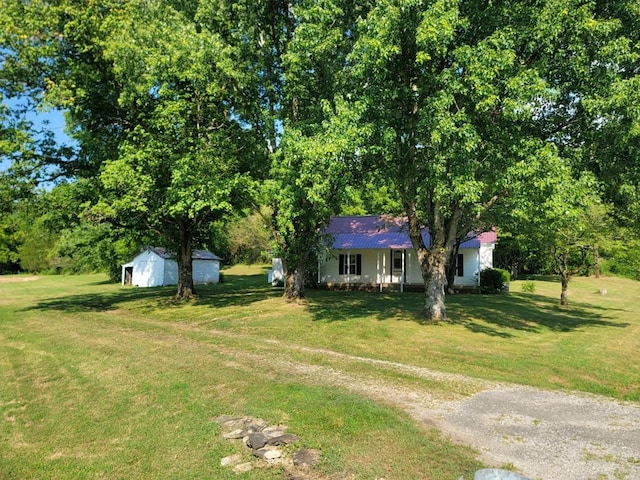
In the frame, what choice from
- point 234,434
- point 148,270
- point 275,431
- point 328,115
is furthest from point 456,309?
point 148,270

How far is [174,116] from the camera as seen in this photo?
17.8m

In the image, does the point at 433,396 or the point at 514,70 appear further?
the point at 514,70

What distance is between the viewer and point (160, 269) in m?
40.0

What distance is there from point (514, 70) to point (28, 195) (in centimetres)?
1793

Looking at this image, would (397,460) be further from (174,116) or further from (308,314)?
(174,116)

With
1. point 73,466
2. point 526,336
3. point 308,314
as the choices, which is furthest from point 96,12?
point 526,336

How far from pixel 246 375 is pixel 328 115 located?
864 centimetres

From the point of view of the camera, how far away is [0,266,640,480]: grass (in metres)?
5.76

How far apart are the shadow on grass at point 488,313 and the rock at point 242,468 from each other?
1071cm

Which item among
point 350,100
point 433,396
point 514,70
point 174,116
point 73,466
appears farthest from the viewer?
point 174,116

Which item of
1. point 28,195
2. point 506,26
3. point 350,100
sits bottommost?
point 28,195

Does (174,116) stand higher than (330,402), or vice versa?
(174,116)

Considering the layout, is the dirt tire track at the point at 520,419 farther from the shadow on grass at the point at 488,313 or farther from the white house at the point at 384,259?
the white house at the point at 384,259

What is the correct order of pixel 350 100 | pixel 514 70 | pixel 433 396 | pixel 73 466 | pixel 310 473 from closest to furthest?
pixel 310 473 < pixel 73 466 < pixel 433 396 < pixel 514 70 < pixel 350 100
